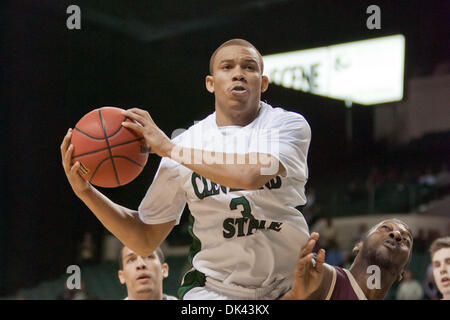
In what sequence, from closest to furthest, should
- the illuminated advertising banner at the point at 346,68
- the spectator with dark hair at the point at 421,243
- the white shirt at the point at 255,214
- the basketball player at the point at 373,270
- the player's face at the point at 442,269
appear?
the white shirt at the point at 255,214, the basketball player at the point at 373,270, the player's face at the point at 442,269, the spectator with dark hair at the point at 421,243, the illuminated advertising banner at the point at 346,68

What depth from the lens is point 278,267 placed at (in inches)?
105

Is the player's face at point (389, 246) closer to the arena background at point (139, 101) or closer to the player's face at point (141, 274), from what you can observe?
the player's face at point (141, 274)

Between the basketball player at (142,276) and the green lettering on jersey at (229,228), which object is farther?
the basketball player at (142,276)

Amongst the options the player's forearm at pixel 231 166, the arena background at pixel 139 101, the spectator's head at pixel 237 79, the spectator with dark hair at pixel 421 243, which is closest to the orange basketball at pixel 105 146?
the player's forearm at pixel 231 166

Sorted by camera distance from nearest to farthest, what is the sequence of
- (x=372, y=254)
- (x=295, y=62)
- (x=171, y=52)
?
(x=372, y=254) → (x=171, y=52) → (x=295, y=62)

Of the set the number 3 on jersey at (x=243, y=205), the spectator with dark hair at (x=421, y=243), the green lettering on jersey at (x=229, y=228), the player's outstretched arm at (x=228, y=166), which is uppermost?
the player's outstretched arm at (x=228, y=166)

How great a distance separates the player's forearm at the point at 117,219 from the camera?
9.37 feet

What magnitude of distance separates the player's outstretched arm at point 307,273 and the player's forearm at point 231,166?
33cm

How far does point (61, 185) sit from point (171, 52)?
257 centimetres

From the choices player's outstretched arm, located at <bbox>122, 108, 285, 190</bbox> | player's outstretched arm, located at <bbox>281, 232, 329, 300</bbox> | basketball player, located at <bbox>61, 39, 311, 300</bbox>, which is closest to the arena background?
basketball player, located at <bbox>61, 39, 311, 300</bbox>

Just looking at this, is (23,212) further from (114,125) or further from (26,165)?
(114,125)

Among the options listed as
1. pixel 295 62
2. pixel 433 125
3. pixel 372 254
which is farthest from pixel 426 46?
pixel 372 254

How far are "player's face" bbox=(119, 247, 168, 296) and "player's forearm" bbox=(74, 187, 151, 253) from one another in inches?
52.7

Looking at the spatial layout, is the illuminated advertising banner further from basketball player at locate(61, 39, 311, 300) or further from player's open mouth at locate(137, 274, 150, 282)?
basketball player at locate(61, 39, 311, 300)
